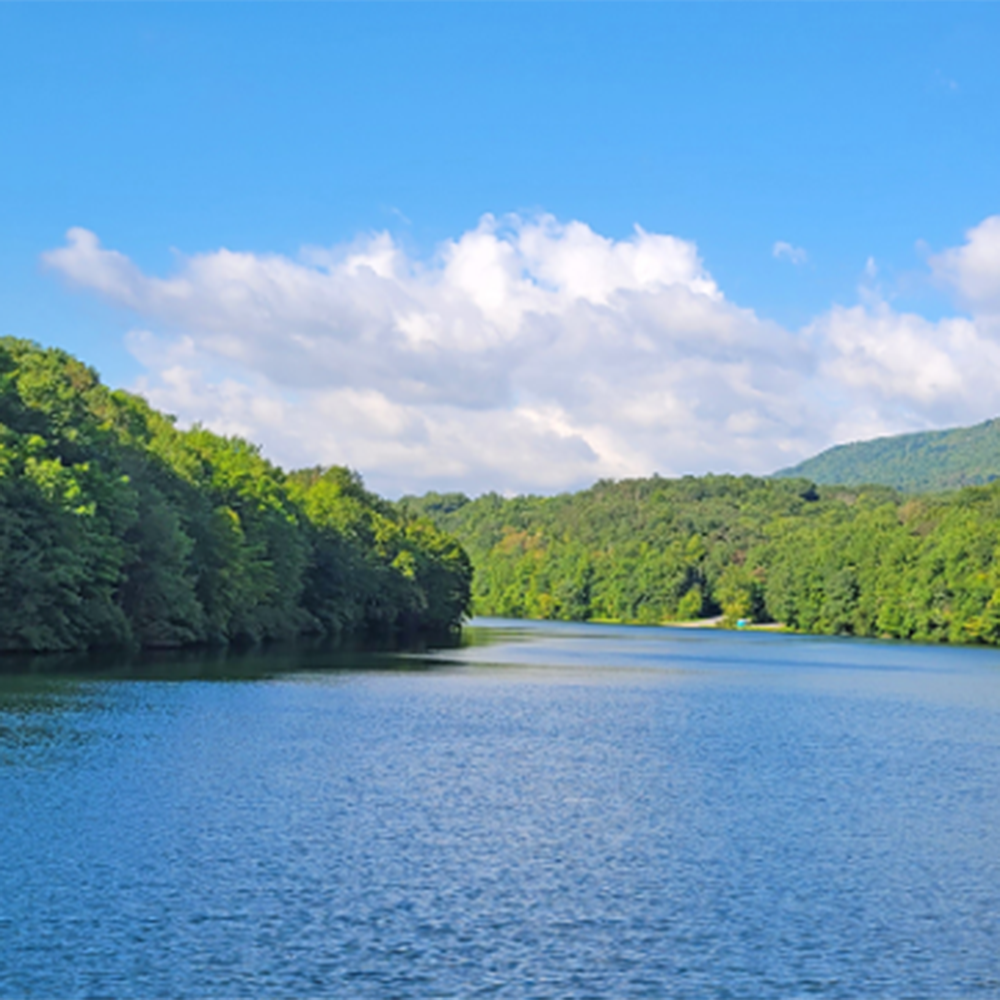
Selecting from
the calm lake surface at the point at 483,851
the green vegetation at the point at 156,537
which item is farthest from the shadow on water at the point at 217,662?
the calm lake surface at the point at 483,851

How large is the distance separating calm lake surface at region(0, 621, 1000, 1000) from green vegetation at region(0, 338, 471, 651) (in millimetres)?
16598

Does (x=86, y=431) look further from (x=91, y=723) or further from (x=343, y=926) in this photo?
(x=343, y=926)

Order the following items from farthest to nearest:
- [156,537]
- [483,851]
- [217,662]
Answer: [156,537]
[217,662]
[483,851]

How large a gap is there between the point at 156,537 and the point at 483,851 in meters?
61.6

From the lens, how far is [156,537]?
83.5 meters

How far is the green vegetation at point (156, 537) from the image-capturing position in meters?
69.1

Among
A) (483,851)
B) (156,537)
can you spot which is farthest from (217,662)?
(483,851)

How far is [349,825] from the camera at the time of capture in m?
27.8

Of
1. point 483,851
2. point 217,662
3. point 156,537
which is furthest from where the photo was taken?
point 156,537

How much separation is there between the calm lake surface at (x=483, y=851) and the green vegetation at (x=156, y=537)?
1660 cm

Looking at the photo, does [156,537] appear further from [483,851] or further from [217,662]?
[483,851]

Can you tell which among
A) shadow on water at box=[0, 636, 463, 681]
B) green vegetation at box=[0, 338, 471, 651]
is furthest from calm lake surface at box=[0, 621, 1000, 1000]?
green vegetation at box=[0, 338, 471, 651]

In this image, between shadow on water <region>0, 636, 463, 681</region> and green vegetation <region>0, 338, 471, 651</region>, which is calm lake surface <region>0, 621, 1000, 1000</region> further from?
green vegetation <region>0, 338, 471, 651</region>

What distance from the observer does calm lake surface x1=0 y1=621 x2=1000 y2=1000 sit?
1823 centimetres
